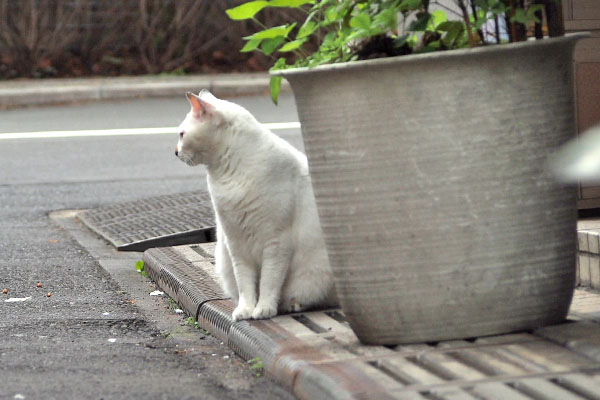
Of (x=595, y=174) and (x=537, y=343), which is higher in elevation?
(x=595, y=174)

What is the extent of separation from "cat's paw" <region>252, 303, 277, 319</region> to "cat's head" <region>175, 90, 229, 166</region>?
1.98 ft

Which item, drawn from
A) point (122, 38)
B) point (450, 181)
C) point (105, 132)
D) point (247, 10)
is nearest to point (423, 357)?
point (450, 181)

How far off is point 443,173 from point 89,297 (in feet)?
7.72

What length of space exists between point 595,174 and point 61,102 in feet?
40.5

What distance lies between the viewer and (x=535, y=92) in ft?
10.8

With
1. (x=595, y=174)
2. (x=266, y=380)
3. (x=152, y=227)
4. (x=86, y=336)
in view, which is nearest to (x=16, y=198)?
(x=152, y=227)

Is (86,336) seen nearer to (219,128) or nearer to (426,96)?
(219,128)

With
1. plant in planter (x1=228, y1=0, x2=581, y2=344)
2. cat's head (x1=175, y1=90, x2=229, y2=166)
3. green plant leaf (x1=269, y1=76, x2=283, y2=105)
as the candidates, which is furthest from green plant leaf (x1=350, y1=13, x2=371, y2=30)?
cat's head (x1=175, y1=90, x2=229, y2=166)

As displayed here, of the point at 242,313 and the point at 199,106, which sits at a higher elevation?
the point at 199,106

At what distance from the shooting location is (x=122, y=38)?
15531 millimetres

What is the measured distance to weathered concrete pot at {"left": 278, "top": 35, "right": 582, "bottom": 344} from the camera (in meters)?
3.23

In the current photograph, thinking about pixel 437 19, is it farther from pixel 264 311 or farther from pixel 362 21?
pixel 264 311

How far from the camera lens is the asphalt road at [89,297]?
355 cm

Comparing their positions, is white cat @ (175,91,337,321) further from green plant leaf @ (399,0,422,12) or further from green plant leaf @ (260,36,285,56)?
green plant leaf @ (399,0,422,12)
